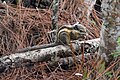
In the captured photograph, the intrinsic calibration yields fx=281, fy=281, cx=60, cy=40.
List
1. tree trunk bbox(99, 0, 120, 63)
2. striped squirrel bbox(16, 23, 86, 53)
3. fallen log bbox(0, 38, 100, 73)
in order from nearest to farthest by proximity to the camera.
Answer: tree trunk bbox(99, 0, 120, 63), fallen log bbox(0, 38, 100, 73), striped squirrel bbox(16, 23, 86, 53)

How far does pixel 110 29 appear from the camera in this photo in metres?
1.63

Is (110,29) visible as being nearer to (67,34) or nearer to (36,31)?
(67,34)

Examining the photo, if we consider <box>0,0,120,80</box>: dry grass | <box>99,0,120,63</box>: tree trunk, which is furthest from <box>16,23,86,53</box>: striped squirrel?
<box>99,0,120,63</box>: tree trunk

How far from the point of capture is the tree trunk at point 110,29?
160 centimetres

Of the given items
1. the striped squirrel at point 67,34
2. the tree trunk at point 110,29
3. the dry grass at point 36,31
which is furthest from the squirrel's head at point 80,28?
the tree trunk at point 110,29

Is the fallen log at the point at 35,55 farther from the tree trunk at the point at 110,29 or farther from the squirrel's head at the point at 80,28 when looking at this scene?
the tree trunk at the point at 110,29

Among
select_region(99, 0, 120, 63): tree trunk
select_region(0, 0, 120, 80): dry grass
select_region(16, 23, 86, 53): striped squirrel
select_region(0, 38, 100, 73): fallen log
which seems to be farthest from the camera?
select_region(0, 0, 120, 80): dry grass

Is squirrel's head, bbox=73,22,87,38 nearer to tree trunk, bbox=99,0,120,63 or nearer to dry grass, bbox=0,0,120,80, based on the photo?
dry grass, bbox=0,0,120,80

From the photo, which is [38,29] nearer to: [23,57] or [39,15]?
[39,15]

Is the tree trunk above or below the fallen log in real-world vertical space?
above

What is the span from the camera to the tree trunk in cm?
160

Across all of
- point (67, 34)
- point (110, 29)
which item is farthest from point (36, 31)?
point (110, 29)

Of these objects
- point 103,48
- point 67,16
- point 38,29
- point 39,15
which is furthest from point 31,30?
point 103,48

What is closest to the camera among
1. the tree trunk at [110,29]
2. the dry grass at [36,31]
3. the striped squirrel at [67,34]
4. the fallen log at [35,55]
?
the tree trunk at [110,29]
